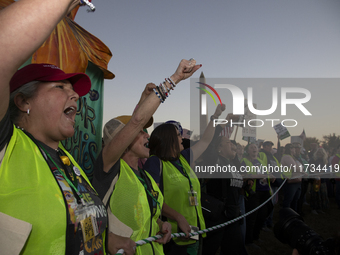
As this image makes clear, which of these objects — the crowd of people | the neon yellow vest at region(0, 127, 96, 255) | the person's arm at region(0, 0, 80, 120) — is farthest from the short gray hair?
the person's arm at region(0, 0, 80, 120)

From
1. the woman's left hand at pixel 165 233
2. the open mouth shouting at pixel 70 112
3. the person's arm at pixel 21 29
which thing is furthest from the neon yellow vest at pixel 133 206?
the person's arm at pixel 21 29

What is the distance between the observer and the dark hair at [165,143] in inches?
127

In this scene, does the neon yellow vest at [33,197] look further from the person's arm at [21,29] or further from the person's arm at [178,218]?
the person's arm at [178,218]

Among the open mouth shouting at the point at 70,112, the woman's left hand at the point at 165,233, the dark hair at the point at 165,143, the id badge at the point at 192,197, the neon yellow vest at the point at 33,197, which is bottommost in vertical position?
the woman's left hand at the point at 165,233

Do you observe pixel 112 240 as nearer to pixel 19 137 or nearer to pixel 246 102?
pixel 19 137

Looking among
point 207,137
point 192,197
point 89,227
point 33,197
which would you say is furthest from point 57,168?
point 207,137

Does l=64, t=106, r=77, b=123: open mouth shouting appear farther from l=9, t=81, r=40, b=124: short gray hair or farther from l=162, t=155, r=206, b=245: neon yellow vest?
l=162, t=155, r=206, b=245: neon yellow vest

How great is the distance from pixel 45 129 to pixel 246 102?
23.0 ft

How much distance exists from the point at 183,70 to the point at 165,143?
1.44 metres

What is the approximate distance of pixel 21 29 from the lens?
2.29 feet

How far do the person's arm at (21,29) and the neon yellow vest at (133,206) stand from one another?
4.37ft

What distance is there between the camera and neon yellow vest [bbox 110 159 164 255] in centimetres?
191

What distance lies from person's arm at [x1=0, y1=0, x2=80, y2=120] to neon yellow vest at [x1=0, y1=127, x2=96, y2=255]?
0.44 m

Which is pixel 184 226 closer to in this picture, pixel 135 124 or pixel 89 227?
pixel 135 124
